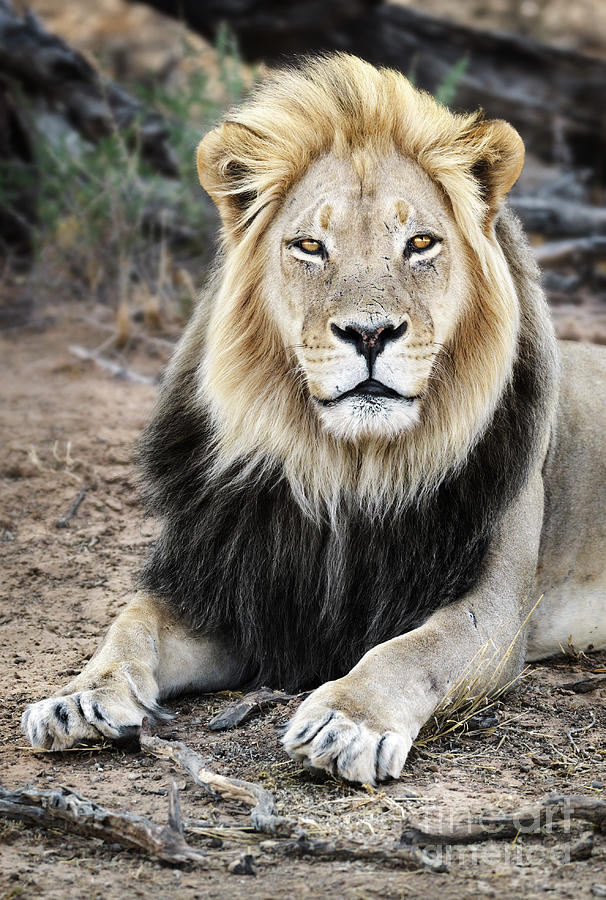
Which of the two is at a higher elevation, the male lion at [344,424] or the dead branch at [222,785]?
the male lion at [344,424]

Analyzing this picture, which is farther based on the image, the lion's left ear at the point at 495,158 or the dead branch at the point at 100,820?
the lion's left ear at the point at 495,158

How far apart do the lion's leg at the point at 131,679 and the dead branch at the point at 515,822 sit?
956 mm

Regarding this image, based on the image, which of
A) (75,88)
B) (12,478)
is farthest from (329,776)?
(75,88)

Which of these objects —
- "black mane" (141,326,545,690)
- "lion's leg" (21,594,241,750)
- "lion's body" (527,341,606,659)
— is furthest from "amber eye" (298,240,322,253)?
"lion's body" (527,341,606,659)

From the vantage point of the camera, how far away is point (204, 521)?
12.2 feet

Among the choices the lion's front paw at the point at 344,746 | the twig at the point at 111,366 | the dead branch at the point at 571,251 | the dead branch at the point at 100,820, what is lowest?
the dead branch at the point at 100,820

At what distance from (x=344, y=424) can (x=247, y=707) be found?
0.93 meters

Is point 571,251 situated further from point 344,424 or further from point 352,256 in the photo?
point 344,424

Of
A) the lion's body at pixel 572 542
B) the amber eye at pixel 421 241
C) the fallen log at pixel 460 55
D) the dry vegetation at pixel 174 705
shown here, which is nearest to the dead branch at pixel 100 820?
the dry vegetation at pixel 174 705

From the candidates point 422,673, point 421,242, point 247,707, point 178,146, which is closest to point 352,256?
point 421,242

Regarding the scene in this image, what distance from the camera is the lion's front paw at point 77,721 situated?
10.0ft

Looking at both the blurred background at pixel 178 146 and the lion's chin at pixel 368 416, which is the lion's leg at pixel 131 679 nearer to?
the lion's chin at pixel 368 416

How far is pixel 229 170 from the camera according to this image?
3.66 meters

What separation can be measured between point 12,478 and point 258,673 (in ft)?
7.13
